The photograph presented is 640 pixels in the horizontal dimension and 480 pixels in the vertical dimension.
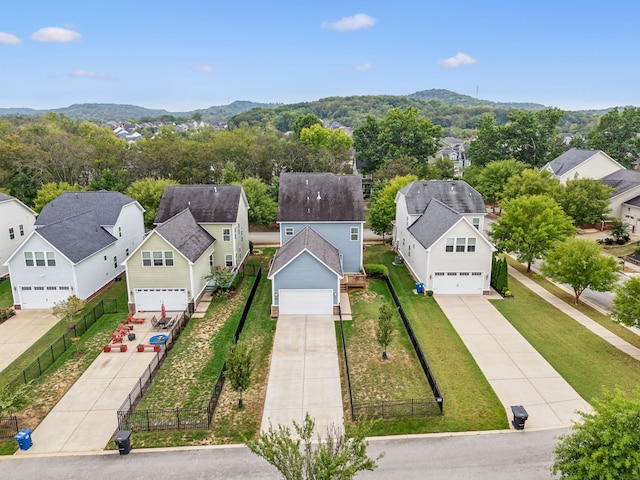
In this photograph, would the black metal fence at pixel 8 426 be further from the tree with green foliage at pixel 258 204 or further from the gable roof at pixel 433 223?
the tree with green foliage at pixel 258 204

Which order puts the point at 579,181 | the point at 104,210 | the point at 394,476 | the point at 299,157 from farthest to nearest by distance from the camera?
the point at 299,157, the point at 579,181, the point at 104,210, the point at 394,476

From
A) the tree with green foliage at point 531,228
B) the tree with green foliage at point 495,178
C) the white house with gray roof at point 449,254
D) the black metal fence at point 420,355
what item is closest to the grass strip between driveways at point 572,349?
the white house with gray roof at point 449,254

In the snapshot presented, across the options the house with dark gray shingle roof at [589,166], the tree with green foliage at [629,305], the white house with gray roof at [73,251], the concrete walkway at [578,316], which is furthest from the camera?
the house with dark gray shingle roof at [589,166]

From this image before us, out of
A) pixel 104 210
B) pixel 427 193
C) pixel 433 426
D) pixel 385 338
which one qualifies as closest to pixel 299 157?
pixel 427 193

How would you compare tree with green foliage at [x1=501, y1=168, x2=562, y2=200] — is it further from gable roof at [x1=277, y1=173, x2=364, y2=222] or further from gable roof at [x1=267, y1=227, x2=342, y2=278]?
gable roof at [x1=267, y1=227, x2=342, y2=278]

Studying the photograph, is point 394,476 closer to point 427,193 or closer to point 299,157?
point 427,193
